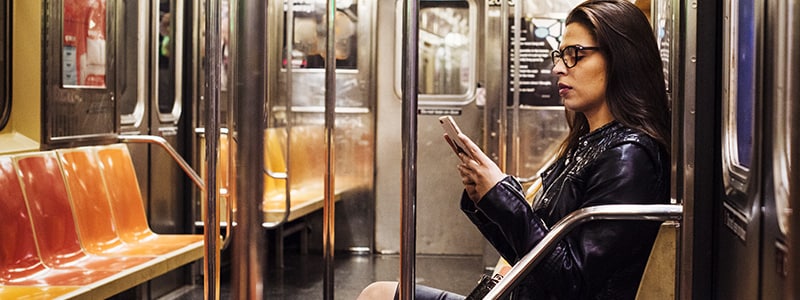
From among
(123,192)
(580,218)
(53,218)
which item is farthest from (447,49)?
(580,218)

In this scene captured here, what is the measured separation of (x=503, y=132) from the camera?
20.2 feet

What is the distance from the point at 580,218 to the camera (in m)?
1.96

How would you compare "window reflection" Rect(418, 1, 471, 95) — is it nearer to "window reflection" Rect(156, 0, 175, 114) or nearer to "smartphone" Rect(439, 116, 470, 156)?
"window reflection" Rect(156, 0, 175, 114)

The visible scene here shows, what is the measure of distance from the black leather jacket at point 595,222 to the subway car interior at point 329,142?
62 mm

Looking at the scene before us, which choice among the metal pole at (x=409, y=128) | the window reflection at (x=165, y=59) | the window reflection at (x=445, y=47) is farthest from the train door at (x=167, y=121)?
the metal pole at (x=409, y=128)

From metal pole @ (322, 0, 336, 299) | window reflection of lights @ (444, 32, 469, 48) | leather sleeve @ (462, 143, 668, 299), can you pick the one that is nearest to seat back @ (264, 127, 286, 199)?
window reflection of lights @ (444, 32, 469, 48)

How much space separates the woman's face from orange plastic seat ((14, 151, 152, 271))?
7.17ft

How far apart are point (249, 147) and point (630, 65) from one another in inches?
49.7

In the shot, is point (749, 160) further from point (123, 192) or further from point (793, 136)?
point (123, 192)

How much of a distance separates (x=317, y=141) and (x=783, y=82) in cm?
620

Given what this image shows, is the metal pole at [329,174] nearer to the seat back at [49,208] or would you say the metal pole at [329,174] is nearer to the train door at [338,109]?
the seat back at [49,208]

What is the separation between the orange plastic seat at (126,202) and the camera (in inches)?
185

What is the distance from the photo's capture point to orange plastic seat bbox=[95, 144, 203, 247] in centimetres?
471

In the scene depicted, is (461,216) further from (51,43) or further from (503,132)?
(51,43)
